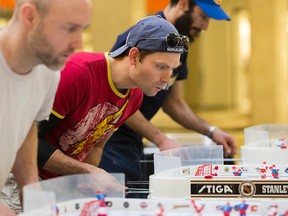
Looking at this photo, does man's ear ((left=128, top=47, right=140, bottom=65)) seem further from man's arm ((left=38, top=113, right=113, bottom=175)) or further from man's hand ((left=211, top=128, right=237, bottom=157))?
man's hand ((left=211, top=128, right=237, bottom=157))

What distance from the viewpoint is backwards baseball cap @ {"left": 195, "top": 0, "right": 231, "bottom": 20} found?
166 inches

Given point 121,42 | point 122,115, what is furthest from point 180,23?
point 122,115

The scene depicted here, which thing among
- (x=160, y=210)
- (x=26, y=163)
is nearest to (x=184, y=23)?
(x=26, y=163)

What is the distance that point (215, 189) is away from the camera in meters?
3.05

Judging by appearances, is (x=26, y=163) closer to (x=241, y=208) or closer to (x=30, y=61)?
(x=30, y=61)

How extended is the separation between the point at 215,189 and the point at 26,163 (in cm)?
74

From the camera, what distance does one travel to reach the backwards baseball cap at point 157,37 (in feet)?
10.7

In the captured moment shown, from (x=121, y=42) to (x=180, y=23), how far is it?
0.41 meters

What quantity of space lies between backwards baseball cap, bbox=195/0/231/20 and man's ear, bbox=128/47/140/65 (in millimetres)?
981

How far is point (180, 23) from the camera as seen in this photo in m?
4.39

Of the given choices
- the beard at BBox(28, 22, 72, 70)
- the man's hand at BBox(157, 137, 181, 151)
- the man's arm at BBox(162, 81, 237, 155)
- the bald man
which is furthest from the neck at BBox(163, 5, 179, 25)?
the beard at BBox(28, 22, 72, 70)

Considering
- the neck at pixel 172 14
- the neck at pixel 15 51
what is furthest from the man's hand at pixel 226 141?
the neck at pixel 15 51

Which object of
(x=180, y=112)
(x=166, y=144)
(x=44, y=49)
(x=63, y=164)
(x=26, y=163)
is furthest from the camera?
(x=180, y=112)

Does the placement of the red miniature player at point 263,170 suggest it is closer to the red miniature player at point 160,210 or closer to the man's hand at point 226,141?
the red miniature player at point 160,210
